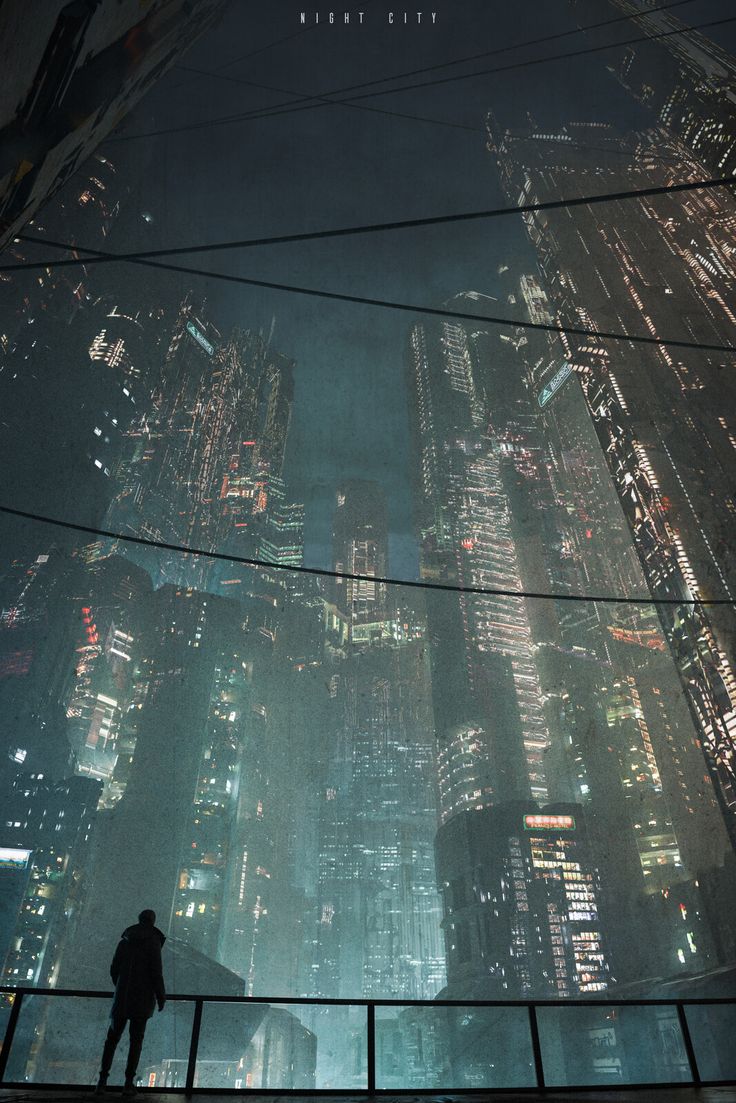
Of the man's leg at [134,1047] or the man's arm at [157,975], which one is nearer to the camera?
the man's leg at [134,1047]

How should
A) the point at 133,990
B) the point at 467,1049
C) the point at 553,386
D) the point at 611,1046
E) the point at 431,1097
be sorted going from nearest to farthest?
the point at 133,990
the point at 431,1097
the point at 611,1046
the point at 467,1049
the point at 553,386

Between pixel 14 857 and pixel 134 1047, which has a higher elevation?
pixel 14 857

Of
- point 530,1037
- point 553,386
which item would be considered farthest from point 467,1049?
point 553,386

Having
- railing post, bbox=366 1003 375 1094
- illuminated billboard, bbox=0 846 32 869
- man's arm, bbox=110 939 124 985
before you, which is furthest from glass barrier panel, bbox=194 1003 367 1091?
man's arm, bbox=110 939 124 985

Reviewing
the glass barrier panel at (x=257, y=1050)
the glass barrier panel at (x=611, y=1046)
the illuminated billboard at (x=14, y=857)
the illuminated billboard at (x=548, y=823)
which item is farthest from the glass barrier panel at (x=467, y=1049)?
the illuminated billboard at (x=14, y=857)

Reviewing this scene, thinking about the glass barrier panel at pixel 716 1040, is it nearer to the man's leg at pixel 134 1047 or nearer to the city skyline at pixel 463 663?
the city skyline at pixel 463 663

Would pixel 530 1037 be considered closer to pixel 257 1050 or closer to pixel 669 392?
pixel 669 392

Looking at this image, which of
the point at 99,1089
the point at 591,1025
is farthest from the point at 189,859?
the point at 99,1089
